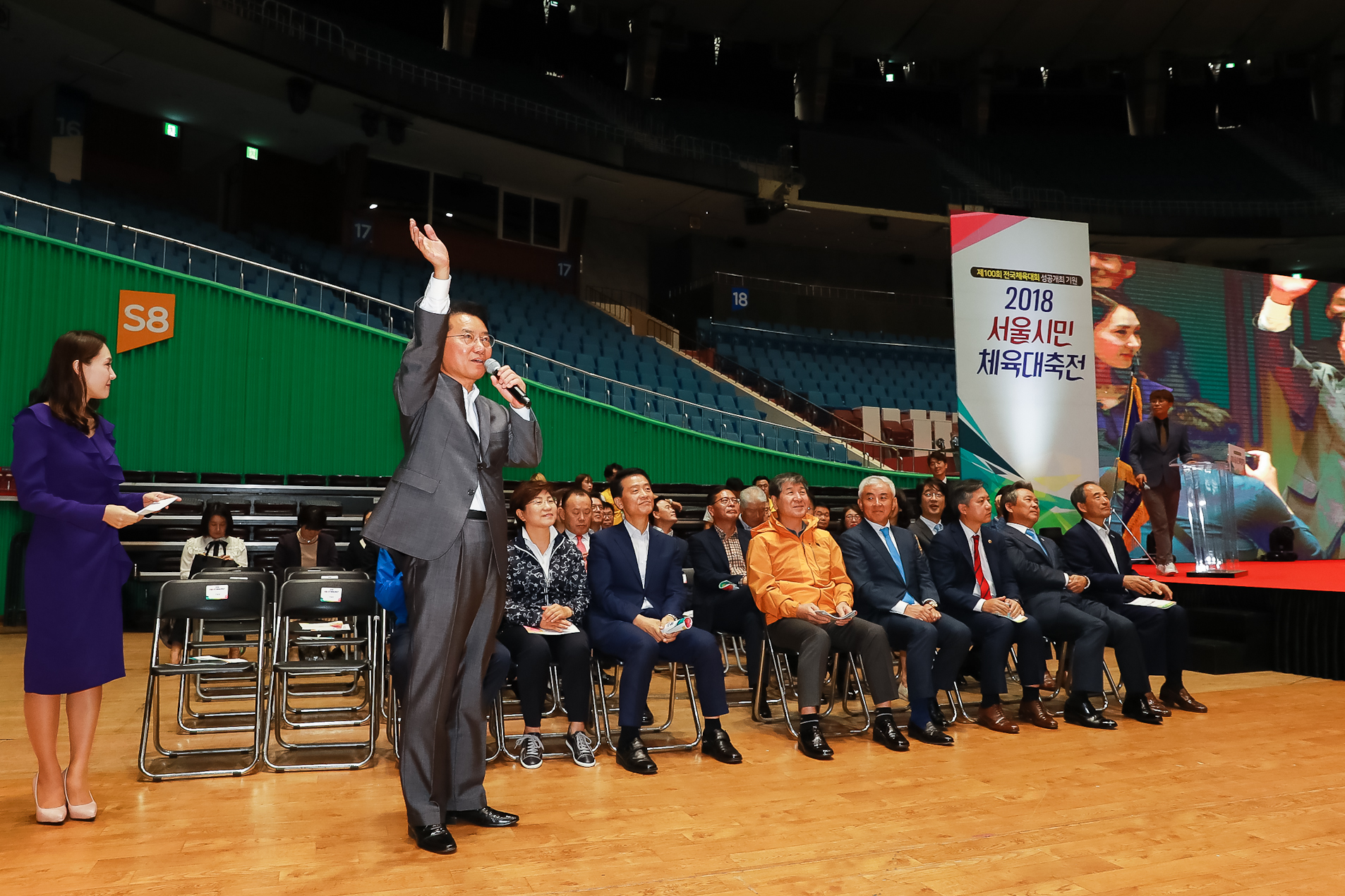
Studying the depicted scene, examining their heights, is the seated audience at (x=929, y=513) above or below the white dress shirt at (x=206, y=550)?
above

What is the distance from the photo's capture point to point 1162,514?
7297 mm

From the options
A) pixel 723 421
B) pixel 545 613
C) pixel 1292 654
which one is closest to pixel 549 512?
pixel 545 613

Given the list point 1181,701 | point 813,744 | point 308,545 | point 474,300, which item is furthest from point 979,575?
point 474,300

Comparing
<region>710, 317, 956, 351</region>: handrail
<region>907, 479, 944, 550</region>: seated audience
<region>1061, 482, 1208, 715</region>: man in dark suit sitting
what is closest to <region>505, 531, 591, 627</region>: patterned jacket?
<region>907, 479, 944, 550</region>: seated audience

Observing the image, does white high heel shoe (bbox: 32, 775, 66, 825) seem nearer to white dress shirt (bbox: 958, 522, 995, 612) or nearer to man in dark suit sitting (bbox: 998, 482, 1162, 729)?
white dress shirt (bbox: 958, 522, 995, 612)

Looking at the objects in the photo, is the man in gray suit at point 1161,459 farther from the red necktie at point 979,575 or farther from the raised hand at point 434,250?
the raised hand at point 434,250

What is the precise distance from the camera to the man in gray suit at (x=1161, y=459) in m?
7.15

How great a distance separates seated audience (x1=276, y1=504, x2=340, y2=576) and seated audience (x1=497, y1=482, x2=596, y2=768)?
2670 mm

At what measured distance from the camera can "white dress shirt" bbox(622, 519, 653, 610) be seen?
434cm

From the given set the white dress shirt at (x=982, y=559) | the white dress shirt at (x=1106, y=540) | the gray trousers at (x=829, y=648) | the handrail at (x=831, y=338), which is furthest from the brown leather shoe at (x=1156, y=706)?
the handrail at (x=831, y=338)

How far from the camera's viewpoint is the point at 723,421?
39.3 ft

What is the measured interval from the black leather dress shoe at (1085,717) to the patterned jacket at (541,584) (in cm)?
247

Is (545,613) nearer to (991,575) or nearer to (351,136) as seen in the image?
(991,575)

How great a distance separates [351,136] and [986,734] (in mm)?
12197
